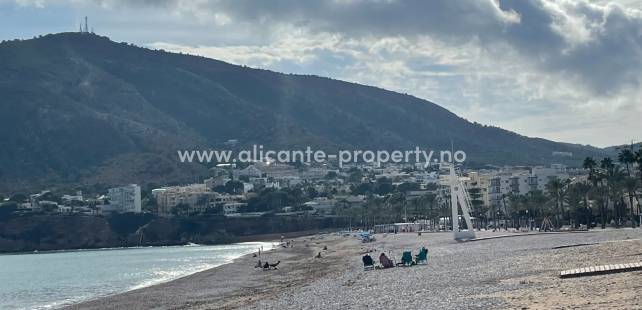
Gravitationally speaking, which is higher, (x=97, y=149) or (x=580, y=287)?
(x=97, y=149)

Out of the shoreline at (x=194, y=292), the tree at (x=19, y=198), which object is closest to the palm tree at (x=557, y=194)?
the shoreline at (x=194, y=292)

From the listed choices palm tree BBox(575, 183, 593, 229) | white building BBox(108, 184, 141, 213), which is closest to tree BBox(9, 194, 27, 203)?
white building BBox(108, 184, 141, 213)

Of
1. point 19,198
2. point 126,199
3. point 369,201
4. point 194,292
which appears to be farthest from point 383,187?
point 194,292

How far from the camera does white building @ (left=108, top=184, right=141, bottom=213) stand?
478 feet

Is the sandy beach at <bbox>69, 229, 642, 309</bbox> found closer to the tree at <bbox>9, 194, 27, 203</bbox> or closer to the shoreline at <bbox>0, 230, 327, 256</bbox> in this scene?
the shoreline at <bbox>0, 230, 327, 256</bbox>

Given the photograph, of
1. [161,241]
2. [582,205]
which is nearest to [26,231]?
[161,241]

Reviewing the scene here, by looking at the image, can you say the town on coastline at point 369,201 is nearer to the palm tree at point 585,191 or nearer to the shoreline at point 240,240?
the palm tree at point 585,191

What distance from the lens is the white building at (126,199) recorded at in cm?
14562

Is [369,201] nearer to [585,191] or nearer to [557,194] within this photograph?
[557,194]

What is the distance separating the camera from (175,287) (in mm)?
43875

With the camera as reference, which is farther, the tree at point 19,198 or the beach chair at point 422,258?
the tree at point 19,198

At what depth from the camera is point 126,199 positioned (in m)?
148

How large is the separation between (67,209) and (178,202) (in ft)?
56.0

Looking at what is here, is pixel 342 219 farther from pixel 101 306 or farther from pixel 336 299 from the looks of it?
pixel 336 299
